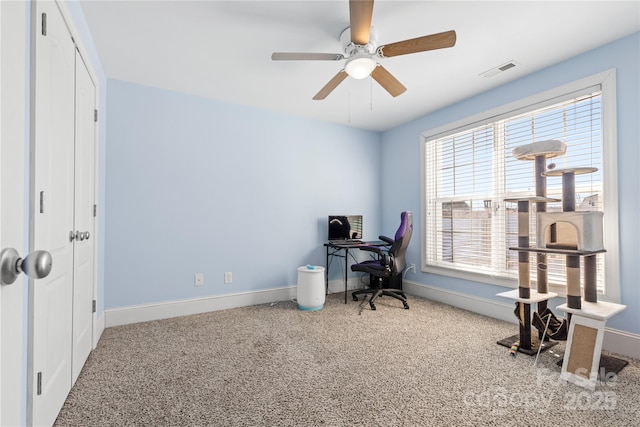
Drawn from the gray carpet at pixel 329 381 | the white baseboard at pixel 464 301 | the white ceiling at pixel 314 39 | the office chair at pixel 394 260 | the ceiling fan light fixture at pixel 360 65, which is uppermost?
the white ceiling at pixel 314 39

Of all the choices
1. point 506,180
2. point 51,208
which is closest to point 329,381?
point 51,208

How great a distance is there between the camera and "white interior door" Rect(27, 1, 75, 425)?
1.21 m

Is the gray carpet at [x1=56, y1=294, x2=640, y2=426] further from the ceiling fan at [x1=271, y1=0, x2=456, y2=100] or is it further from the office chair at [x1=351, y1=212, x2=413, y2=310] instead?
the ceiling fan at [x1=271, y1=0, x2=456, y2=100]

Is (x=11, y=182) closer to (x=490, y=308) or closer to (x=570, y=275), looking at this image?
(x=570, y=275)

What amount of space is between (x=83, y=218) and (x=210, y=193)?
56.0 inches

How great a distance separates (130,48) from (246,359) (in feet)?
8.61

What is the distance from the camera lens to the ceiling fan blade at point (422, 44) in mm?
1830

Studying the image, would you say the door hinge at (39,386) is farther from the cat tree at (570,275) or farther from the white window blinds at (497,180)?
the white window blinds at (497,180)

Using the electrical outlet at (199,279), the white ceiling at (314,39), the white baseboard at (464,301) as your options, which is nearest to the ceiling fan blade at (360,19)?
the white ceiling at (314,39)

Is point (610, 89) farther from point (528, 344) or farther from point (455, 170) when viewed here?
point (528, 344)

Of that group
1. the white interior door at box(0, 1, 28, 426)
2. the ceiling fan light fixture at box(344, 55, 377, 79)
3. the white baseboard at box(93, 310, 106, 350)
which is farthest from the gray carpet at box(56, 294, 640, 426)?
the ceiling fan light fixture at box(344, 55, 377, 79)

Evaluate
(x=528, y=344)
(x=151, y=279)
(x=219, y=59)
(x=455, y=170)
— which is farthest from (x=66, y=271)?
(x=455, y=170)

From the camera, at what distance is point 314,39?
7.61 feet

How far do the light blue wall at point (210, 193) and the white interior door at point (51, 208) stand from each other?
1.28 meters
